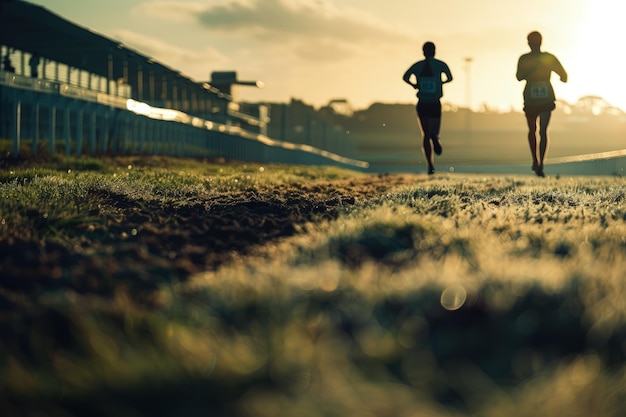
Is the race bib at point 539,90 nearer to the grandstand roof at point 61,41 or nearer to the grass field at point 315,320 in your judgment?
the grass field at point 315,320

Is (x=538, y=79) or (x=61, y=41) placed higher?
(x=61, y=41)

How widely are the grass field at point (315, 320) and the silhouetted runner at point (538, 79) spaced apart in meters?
9.75

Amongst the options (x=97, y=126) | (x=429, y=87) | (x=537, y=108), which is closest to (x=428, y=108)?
(x=429, y=87)

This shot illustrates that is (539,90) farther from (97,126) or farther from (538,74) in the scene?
(97,126)

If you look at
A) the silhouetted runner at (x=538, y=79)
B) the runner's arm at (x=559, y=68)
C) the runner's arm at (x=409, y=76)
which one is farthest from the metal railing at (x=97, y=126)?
the runner's arm at (x=559, y=68)

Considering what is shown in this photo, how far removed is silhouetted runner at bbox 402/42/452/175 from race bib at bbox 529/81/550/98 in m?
1.40

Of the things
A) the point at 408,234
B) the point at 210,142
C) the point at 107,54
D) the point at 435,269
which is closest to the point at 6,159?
the point at 408,234

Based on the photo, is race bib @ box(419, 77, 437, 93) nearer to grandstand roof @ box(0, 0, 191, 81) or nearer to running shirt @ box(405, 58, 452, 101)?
running shirt @ box(405, 58, 452, 101)

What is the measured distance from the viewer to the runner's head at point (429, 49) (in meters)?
15.9

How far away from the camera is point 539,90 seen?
51.3 ft

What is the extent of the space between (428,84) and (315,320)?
1292 centimetres

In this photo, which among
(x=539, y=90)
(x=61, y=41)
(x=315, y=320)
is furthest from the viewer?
(x=61, y=41)

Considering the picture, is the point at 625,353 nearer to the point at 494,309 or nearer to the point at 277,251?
the point at 494,309

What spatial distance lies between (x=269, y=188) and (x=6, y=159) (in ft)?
22.5
